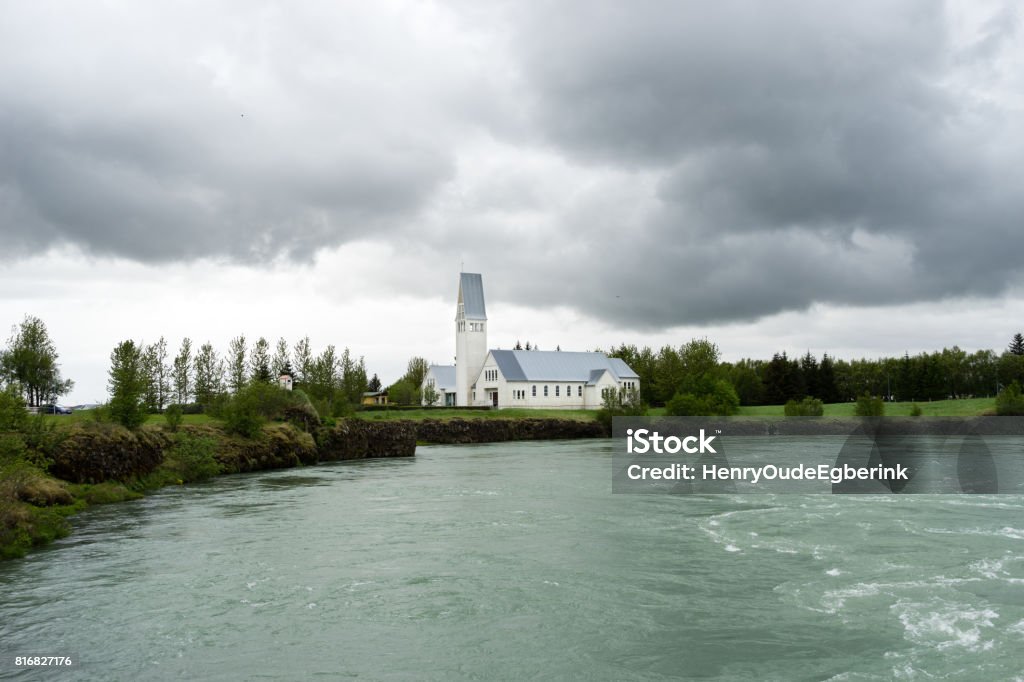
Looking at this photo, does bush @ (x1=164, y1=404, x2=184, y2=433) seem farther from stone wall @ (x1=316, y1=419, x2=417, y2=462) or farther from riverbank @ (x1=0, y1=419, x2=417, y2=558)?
stone wall @ (x1=316, y1=419, x2=417, y2=462)

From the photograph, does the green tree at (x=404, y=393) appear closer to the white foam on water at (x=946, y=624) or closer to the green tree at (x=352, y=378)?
the green tree at (x=352, y=378)

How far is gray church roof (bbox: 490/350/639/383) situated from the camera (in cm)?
10212

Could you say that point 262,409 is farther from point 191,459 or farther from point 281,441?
point 191,459

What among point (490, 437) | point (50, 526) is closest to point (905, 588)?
point (50, 526)

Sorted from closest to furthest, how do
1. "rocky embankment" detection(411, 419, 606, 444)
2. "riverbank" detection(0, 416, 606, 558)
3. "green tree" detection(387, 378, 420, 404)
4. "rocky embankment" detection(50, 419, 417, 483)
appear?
"riverbank" detection(0, 416, 606, 558), "rocky embankment" detection(50, 419, 417, 483), "rocky embankment" detection(411, 419, 606, 444), "green tree" detection(387, 378, 420, 404)

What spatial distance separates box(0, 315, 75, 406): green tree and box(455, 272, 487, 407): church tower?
162ft

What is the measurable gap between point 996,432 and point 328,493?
67.1 meters

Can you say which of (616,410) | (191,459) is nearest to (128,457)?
(191,459)

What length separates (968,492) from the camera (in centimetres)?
2800

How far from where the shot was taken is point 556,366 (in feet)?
346

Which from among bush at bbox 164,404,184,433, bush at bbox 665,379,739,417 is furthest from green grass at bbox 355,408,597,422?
bush at bbox 164,404,184,433

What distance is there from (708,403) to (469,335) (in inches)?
1320

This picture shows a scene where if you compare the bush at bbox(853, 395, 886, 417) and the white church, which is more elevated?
the white church

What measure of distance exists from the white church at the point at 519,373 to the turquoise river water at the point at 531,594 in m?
76.7
